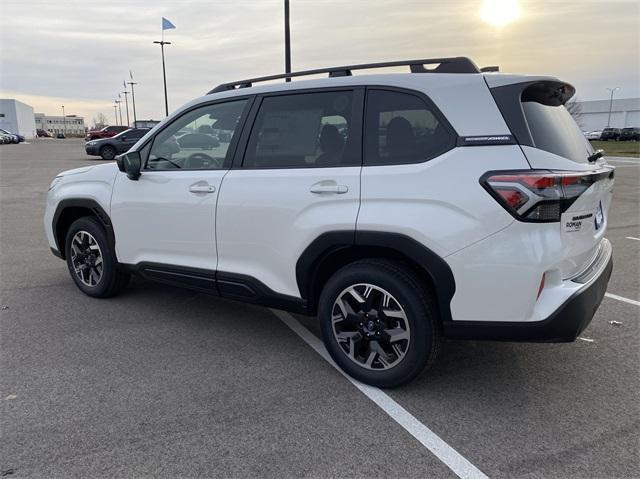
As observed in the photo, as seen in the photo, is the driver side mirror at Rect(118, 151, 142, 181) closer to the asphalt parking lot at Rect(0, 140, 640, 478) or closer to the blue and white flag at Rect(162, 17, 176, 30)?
the asphalt parking lot at Rect(0, 140, 640, 478)

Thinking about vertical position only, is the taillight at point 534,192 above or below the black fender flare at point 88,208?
above

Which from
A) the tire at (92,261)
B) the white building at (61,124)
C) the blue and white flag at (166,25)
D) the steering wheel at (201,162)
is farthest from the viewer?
the white building at (61,124)

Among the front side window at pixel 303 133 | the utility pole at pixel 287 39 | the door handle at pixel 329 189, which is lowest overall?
the door handle at pixel 329 189

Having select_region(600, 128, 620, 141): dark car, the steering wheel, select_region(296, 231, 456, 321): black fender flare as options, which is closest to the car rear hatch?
select_region(296, 231, 456, 321): black fender flare

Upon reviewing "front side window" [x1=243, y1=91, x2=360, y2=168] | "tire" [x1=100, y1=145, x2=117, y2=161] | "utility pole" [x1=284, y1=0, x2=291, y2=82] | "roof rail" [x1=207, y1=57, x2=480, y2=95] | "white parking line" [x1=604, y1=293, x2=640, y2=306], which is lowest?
"white parking line" [x1=604, y1=293, x2=640, y2=306]

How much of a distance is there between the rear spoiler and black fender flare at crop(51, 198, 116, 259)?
3.33 metres

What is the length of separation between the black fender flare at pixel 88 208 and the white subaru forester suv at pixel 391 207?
520 millimetres

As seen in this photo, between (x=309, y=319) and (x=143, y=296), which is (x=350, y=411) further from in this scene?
(x=143, y=296)

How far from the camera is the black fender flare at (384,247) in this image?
2.82m

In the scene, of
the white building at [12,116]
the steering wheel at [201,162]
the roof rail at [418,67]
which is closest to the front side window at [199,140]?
the steering wheel at [201,162]

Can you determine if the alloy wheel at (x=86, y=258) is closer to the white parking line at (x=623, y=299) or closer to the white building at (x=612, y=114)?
the white parking line at (x=623, y=299)

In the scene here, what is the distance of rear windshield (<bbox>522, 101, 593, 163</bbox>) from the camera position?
9.01ft

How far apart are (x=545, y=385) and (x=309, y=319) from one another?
1959 mm

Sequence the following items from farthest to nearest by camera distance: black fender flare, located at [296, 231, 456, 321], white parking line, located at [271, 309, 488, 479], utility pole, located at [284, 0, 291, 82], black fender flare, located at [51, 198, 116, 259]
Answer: utility pole, located at [284, 0, 291, 82]
black fender flare, located at [51, 198, 116, 259]
black fender flare, located at [296, 231, 456, 321]
white parking line, located at [271, 309, 488, 479]
